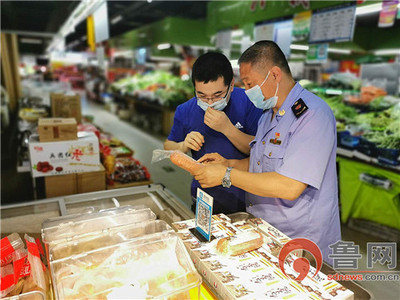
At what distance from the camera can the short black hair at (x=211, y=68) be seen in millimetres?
Answer: 1835

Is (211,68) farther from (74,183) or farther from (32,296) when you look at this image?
(74,183)

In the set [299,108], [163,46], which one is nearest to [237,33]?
[163,46]

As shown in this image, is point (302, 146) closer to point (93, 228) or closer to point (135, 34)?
point (93, 228)

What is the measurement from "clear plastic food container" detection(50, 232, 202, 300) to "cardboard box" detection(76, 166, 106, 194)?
1.93 m

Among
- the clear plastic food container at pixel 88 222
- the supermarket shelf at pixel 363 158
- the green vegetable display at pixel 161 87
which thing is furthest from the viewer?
the green vegetable display at pixel 161 87

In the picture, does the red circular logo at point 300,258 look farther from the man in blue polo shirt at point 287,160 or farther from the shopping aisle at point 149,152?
the shopping aisle at point 149,152

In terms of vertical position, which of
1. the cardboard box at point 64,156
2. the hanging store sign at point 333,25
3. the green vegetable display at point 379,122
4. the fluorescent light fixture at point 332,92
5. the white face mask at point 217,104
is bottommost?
the cardboard box at point 64,156

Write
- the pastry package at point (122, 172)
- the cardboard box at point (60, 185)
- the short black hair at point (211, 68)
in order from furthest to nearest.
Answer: the pastry package at point (122, 172), the cardboard box at point (60, 185), the short black hair at point (211, 68)

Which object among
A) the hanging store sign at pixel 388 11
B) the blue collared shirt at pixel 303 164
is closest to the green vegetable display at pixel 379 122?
the hanging store sign at pixel 388 11

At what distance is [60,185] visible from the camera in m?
2.94

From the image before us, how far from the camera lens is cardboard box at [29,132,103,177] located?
2.79 m

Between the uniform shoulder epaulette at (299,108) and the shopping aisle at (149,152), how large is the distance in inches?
40.4

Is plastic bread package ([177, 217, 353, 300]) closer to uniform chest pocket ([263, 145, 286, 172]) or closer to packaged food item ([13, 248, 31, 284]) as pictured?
uniform chest pocket ([263, 145, 286, 172])

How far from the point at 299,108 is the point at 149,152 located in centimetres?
605
